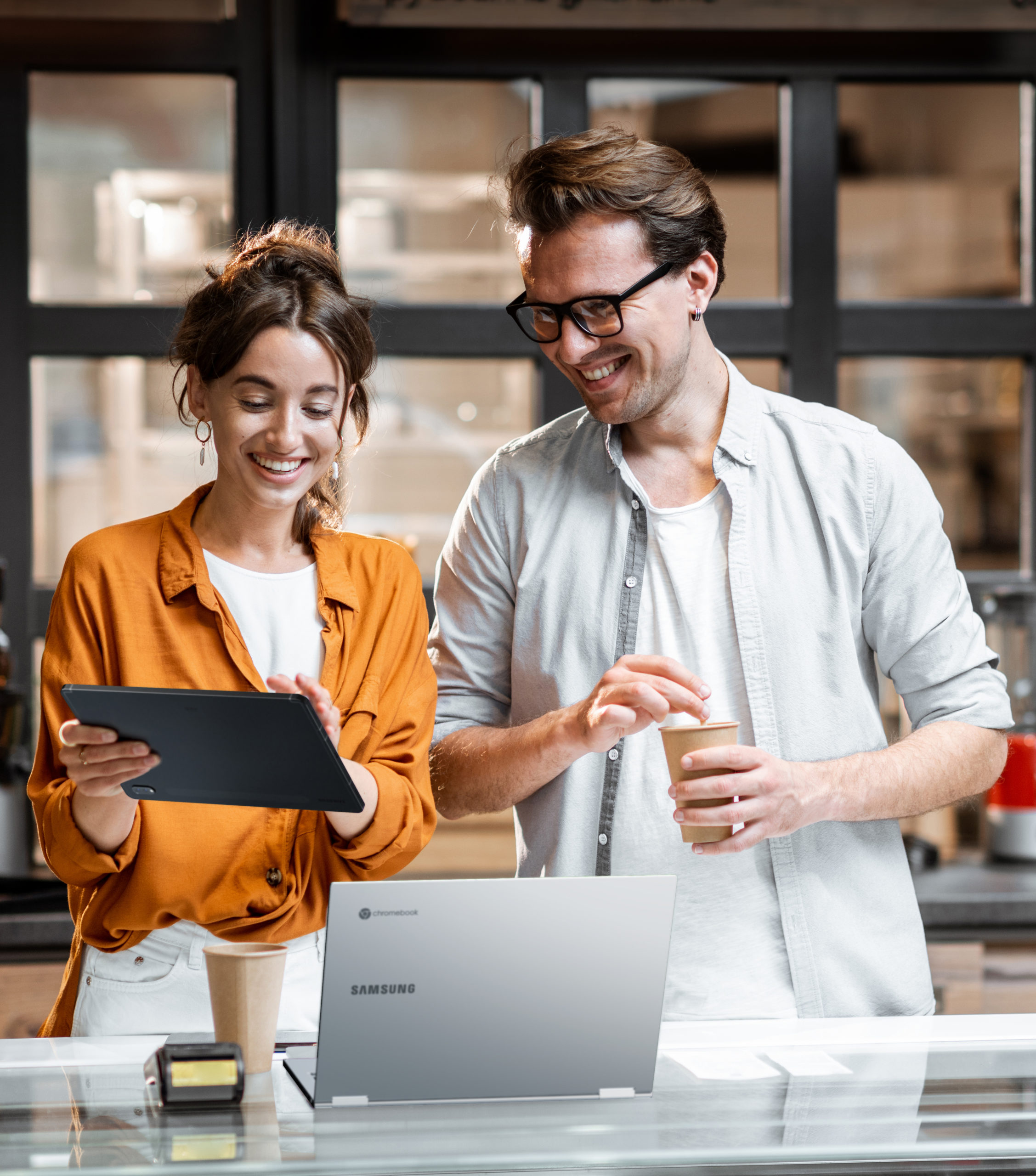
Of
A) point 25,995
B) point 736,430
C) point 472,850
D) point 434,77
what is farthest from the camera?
point 472,850

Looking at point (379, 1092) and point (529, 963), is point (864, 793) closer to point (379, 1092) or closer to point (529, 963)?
point (529, 963)

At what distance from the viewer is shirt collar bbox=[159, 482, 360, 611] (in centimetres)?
130

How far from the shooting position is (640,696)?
1248 mm

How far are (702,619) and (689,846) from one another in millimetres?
259

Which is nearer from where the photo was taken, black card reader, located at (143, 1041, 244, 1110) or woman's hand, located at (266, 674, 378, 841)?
black card reader, located at (143, 1041, 244, 1110)

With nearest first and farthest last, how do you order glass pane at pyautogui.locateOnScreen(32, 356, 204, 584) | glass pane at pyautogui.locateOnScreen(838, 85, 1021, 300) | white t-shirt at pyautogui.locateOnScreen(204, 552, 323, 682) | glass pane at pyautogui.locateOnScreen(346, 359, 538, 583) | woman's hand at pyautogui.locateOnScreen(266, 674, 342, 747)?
woman's hand at pyautogui.locateOnScreen(266, 674, 342, 747) → white t-shirt at pyautogui.locateOnScreen(204, 552, 323, 682) → glass pane at pyautogui.locateOnScreen(32, 356, 204, 584) → glass pane at pyautogui.locateOnScreen(346, 359, 538, 583) → glass pane at pyautogui.locateOnScreen(838, 85, 1021, 300)

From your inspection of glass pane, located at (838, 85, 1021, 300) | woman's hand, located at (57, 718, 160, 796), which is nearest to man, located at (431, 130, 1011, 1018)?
woman's hand, located at (57, 718, 160, 796)

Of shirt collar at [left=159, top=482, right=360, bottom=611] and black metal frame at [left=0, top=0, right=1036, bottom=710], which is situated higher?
black metal frame at [left=0, top=0, right=1036, bottom=710]

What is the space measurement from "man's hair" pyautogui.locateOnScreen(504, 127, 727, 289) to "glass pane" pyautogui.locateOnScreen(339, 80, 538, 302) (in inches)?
36.8

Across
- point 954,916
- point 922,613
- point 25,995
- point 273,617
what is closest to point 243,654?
point 273,617

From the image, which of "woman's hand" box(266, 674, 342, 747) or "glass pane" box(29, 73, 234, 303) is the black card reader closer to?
"woman's hand" box(266, 674, 342, 747)

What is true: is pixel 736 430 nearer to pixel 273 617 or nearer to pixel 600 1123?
pixel 273 617

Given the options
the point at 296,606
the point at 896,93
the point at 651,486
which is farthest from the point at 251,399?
the point at 896,93

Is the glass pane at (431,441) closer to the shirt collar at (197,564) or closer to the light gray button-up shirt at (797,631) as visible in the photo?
the light gray button-up shirt at (797,631)
